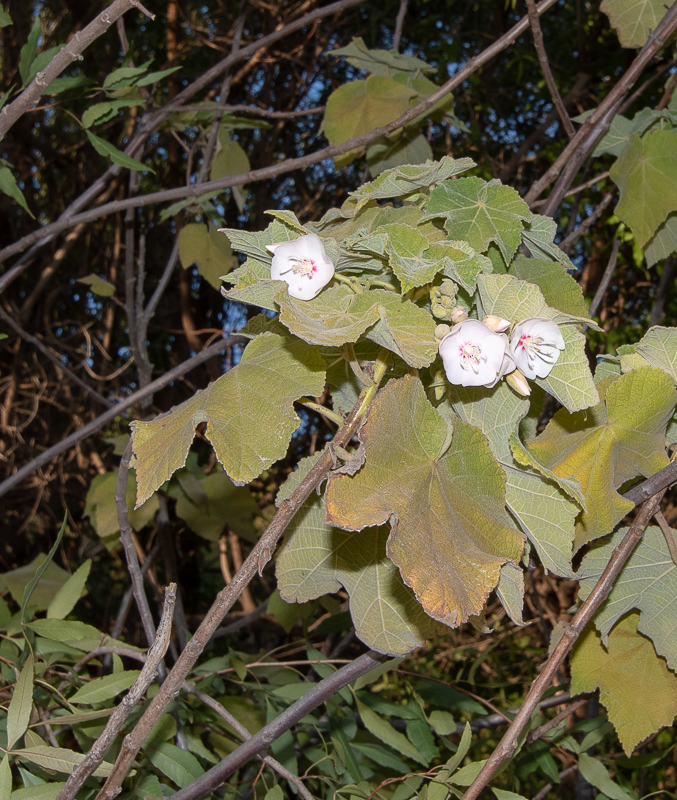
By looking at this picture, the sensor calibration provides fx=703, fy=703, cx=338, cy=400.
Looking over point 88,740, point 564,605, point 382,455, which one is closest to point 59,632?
point 88,740

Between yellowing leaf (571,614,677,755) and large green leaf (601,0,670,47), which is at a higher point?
large green leaf (601,0,670,47)

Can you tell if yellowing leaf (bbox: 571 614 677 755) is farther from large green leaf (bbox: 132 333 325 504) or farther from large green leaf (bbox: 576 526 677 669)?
large green leaf (bbox: 132 333 325 504)

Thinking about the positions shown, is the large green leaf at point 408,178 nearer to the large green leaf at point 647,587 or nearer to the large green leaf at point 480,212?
the large green leaf at point 480,212

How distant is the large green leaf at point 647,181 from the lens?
97 centimetres

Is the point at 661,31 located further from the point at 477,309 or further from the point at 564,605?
the point at 564,605

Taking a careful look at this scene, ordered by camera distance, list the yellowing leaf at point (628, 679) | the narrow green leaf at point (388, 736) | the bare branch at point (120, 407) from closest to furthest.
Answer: the yellowing leaf at point (628, 679), the narrow green leaf at point (388, 736), the bare branch at point (120, 407)

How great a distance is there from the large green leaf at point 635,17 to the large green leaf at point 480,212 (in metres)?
0.91

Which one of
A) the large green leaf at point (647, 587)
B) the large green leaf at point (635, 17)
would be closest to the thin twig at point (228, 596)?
the large green leaf at point (647, 587)

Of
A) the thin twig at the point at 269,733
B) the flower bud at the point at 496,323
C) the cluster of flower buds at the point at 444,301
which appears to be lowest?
the thin twig at the point at 269,733

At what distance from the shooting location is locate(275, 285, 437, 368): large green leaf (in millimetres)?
439

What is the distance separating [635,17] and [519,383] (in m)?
1.08

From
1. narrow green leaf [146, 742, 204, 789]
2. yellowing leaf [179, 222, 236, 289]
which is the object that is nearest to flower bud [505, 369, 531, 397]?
narrow green leaf [146, 742, 204, 789]

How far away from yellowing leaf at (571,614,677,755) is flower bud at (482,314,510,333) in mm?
346

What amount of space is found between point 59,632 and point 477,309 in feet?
2.16
